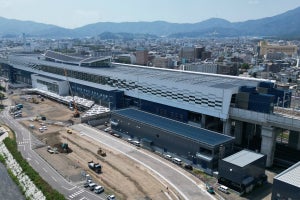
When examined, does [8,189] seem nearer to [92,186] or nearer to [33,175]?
[33,175]

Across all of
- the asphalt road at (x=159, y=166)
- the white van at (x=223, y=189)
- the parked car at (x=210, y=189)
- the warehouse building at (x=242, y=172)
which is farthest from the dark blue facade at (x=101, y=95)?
the white van at (x=223, y=189)

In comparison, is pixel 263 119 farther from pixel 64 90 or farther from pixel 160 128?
pixel 64 90

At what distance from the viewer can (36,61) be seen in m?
83.5

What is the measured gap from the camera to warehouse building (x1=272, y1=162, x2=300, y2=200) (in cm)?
2444

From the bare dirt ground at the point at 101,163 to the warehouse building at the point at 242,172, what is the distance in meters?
6.68

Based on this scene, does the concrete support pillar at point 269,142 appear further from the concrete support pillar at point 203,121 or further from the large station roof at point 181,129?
the concrete support pillar at point 203,121

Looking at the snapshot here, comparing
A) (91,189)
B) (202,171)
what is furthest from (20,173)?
(202,171)

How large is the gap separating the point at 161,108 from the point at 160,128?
31.1ft

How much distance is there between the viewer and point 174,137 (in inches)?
1494

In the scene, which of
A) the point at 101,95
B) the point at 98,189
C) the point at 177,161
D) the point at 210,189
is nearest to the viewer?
the point at 98,189

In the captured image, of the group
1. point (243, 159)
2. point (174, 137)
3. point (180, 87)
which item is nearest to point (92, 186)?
point (174, 137)

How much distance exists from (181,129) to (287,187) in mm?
16896

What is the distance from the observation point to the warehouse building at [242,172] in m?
29.5

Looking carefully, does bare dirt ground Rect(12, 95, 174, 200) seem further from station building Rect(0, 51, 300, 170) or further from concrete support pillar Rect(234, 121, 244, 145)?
concrete support pillar Rect(234, 121, 244, 145)
